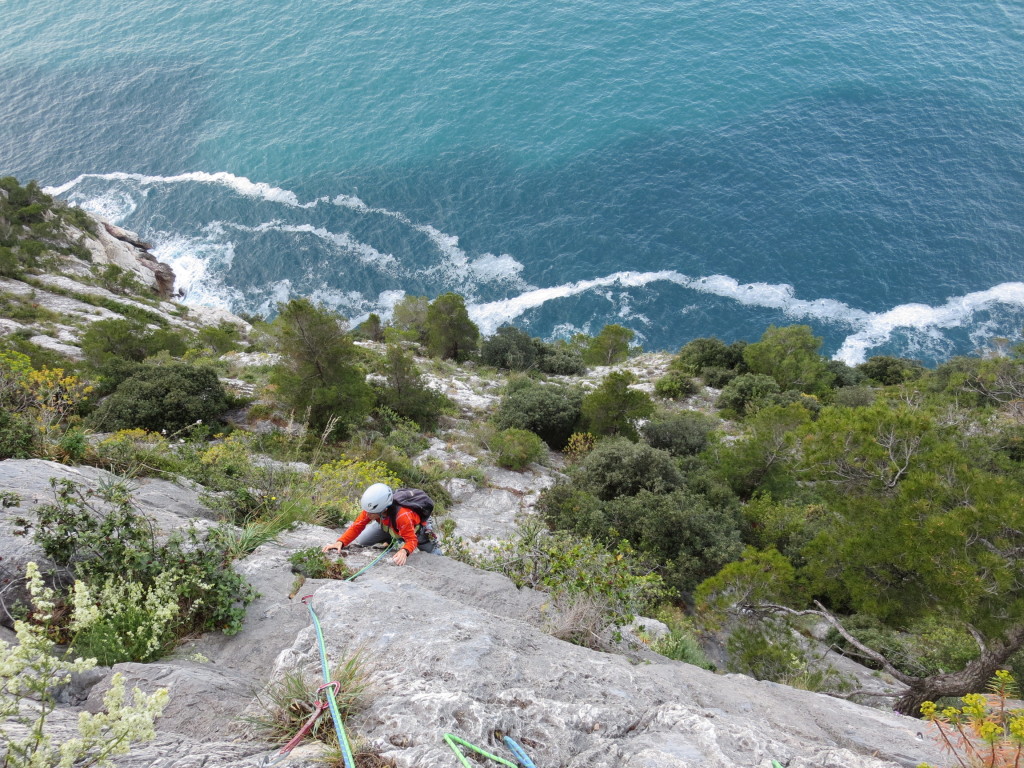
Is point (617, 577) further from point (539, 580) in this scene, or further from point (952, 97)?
point (952, 97)

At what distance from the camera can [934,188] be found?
6034cm

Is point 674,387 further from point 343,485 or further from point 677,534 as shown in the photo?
point 343,485

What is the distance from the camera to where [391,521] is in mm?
9469

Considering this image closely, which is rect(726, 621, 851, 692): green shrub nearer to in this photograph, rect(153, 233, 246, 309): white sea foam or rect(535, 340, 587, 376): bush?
rect(535, 340, 587, 376): bush

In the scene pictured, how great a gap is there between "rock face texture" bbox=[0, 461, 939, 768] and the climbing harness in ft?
0.31

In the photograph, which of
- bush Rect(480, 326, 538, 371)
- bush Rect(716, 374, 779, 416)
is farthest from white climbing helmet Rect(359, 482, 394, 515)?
bush Rect(480, 326, 538, 371)

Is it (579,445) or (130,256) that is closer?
(579,445)

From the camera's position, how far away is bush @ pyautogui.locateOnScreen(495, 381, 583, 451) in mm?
26750

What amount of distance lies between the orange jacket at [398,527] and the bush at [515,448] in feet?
43.3

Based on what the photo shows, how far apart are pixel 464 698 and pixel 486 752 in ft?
1.86

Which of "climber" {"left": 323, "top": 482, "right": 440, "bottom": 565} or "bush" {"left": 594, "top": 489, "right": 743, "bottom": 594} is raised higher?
"climber" {"left": 323, "top": 482, "right": 440, "bottom": 565}

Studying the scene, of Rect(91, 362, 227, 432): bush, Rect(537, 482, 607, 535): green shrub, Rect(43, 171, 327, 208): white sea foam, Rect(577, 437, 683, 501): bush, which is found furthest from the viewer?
Rect(43, 171, 327, 208): white sea foam

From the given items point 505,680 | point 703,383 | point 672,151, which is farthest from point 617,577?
point 672,151

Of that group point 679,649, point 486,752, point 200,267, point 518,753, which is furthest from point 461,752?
point 200,267
